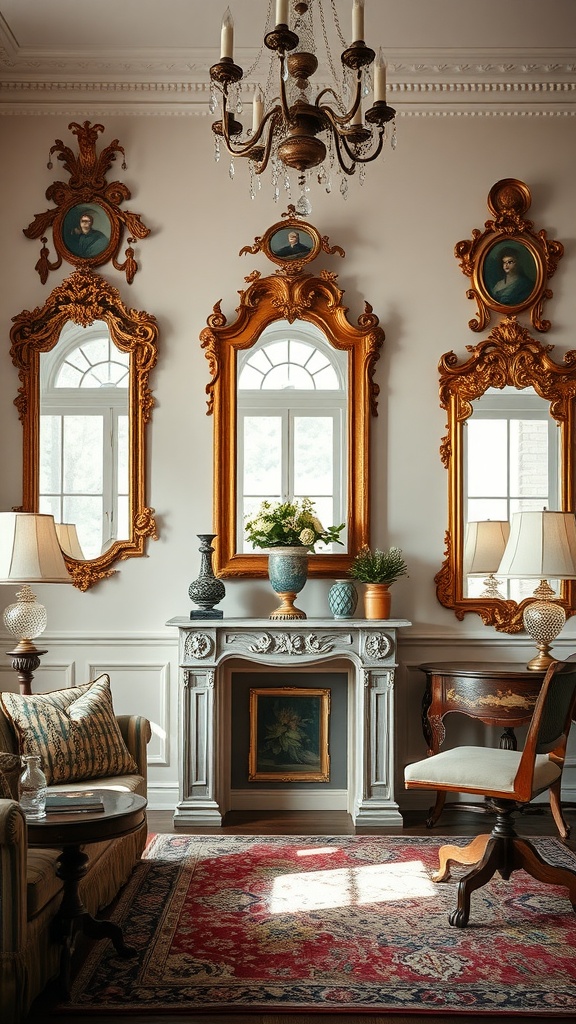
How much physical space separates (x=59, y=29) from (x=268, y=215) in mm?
1536

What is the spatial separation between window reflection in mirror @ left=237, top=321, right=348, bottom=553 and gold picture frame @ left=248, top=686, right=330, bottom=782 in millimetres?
880

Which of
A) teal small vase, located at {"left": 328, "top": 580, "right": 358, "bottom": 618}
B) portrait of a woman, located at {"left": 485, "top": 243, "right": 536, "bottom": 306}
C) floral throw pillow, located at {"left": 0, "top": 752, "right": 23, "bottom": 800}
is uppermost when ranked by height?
portrait of a woman, located at {"left": 485, "top": 243, "right": 536, "bottom": 306}

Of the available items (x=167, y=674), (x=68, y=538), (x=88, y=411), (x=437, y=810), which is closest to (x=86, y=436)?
(x=88, y=411)

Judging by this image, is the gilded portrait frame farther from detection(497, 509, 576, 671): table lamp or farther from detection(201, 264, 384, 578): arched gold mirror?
detection(497, 509, 576, 671): table lamp

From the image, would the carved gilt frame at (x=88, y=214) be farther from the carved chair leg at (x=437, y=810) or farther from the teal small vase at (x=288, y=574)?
the carved chair leg at (x=437, y=810)

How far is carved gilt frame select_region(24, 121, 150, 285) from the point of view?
18.8ft

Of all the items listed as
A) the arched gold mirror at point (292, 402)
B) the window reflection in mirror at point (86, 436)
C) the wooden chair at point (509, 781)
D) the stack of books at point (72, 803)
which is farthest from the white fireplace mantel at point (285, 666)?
the stack of books at point (72, 803)

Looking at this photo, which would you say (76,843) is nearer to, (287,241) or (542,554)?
(542,554)

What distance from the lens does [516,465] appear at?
5.71m

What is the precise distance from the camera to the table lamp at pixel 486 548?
559 cm

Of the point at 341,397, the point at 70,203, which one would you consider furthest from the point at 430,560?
the point at 70,203

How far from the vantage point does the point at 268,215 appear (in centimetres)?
574

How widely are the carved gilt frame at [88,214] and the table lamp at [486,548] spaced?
254 cm

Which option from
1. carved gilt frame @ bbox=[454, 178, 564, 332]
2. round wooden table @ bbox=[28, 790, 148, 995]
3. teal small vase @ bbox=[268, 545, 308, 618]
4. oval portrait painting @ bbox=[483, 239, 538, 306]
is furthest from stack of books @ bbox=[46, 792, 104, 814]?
oval portrait painting @ bbox=[483, 239, 538, 306]
